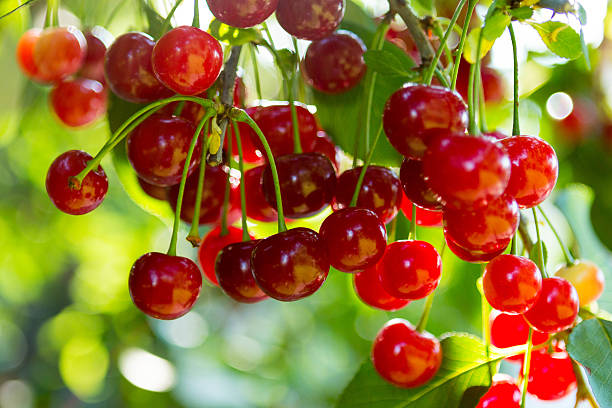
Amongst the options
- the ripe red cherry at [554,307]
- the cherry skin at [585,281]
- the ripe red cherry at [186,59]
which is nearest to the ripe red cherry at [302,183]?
the ripe red cherry at [186,59]

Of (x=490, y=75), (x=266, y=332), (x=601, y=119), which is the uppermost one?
(x=490, y=75)

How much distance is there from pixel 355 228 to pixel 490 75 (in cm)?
63

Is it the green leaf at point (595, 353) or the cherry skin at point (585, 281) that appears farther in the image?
the cherry skin at point (585, 281)

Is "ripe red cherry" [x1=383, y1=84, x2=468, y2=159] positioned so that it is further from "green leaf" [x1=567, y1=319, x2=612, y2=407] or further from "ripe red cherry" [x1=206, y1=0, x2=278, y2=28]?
"green leaf" [x1=567, y1=319, x2=612, y2=407]

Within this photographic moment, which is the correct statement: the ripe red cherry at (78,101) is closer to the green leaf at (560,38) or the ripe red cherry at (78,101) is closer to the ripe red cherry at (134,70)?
the ripe red cherry at (134,70)

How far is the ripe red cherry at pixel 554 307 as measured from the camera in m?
0.66

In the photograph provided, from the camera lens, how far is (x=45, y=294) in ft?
9.19

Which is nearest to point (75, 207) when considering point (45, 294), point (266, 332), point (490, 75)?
point (490, 75)

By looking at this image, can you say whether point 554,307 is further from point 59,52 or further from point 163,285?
point 59,52

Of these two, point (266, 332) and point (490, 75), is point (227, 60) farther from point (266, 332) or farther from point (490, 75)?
point (266, 332)

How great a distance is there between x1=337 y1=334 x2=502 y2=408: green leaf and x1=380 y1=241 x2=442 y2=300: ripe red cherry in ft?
0.59

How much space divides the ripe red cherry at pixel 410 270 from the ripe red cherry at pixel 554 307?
0.38 feet

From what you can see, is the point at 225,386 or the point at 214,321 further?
the point at 214,321

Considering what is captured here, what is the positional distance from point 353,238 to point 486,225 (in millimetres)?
119
